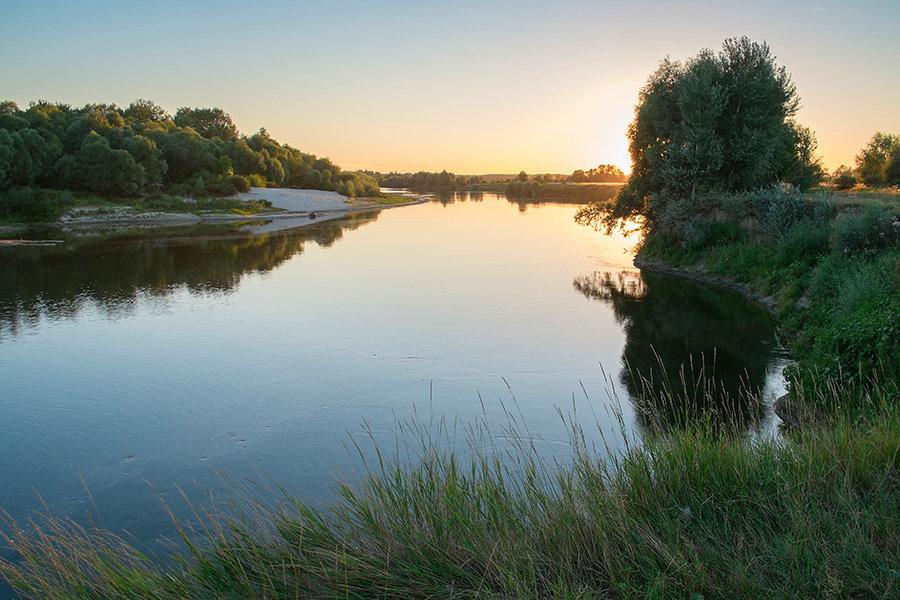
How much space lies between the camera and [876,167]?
121ft

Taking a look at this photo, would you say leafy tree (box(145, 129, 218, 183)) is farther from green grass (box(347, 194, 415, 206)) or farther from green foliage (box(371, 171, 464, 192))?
green foliage (box(371, 171, 464, 192))

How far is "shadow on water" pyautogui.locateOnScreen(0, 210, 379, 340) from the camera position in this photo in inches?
613

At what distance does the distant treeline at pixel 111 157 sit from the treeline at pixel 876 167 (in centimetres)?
4623

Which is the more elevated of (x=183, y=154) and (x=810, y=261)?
(x=183, y=154)

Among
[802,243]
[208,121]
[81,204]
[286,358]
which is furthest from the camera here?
[208,121]

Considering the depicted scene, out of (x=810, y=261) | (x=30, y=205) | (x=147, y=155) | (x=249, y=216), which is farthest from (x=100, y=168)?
(x=810, y=261)

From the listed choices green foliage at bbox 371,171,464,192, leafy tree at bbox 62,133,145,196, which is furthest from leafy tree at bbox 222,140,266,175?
green foliage at bbox 371,171,464,192

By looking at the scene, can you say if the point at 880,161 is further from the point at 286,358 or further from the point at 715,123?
the point at 286,358

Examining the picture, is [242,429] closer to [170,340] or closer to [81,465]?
[81,465]

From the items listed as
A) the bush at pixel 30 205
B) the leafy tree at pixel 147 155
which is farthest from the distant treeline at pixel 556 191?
the bush at pixel 30 205

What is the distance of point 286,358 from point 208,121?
299ft

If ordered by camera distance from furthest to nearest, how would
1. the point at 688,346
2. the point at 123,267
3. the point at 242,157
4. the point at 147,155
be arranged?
the point at 242,157, the point at 147,155, the point at 123,267, the point at 688,346

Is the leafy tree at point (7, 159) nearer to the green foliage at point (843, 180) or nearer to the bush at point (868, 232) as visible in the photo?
the bush at point (868, 232)

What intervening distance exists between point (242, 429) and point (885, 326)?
883cm
